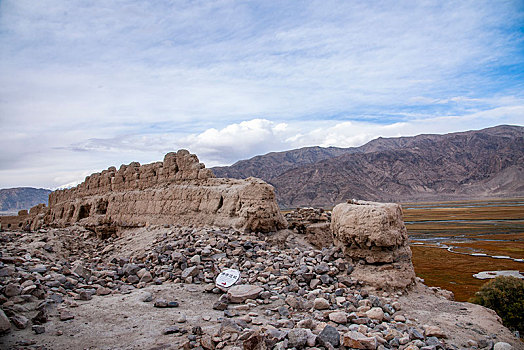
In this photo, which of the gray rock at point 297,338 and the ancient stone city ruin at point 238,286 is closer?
the gray rock at point 297,338

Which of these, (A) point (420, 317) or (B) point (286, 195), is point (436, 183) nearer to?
(B) point (286, 195)

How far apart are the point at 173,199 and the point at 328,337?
1077cm

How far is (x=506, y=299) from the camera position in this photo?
14.1 meters

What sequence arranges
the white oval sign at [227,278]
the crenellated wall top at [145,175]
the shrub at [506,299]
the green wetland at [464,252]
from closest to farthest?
1. the white oval sign at [227,278]
2. the shrub at [506,299]
3. the crenellated wall top at [145,175]
4. the green wetland at [464,252]

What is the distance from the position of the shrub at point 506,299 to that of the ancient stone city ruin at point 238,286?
731 cm

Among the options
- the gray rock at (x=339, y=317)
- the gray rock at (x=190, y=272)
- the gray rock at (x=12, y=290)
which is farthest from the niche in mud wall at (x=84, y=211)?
the gray rock at (x=339, y=317)

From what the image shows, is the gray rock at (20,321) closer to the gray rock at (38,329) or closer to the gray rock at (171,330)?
the gray rock at (38,329)

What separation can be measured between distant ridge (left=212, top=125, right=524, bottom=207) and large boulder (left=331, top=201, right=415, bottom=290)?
12047cm

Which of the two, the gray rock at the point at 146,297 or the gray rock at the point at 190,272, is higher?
the gray rock at the point at 190,272

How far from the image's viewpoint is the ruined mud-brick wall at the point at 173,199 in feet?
40.1

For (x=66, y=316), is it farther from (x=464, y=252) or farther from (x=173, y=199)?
(x=464, y=252)

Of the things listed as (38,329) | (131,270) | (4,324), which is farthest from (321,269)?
(4,324)

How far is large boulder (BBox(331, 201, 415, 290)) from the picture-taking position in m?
8.50

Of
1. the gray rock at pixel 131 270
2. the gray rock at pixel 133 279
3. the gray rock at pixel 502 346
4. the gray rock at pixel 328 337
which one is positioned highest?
the gray rock at pixel 131 270
